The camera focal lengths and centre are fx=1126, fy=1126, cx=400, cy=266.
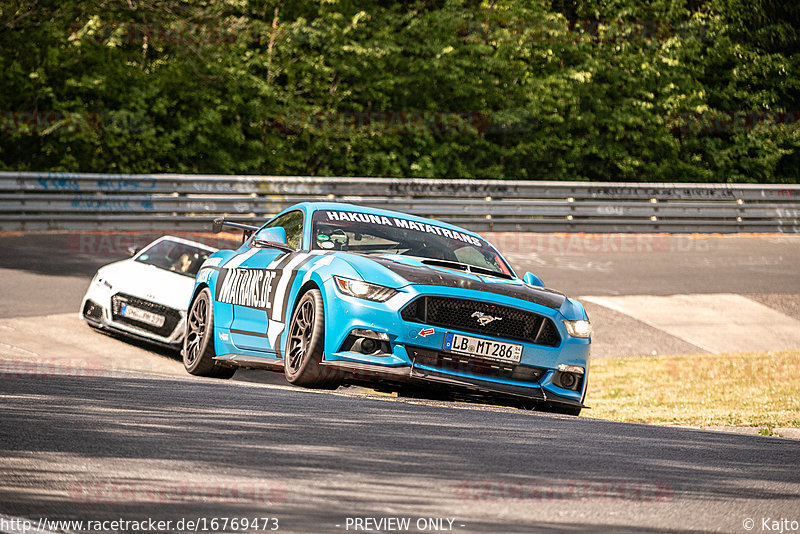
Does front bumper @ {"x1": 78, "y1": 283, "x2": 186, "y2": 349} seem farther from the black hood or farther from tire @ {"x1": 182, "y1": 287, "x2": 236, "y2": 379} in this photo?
the black hood

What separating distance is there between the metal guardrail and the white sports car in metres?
7.64

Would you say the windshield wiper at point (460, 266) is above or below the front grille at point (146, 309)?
above

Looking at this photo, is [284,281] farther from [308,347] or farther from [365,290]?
[365,290]

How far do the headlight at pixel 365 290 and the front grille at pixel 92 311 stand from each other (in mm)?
5426

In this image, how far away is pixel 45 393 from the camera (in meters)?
7.11

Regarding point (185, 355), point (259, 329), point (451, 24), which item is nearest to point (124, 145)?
point (451, 24)

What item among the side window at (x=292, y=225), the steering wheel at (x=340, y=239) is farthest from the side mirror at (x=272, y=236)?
the steering wheel at (x=340, y=239)

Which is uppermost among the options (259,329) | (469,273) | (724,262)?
(469,273)

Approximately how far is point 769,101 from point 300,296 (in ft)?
85.6

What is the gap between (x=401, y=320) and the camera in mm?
7711

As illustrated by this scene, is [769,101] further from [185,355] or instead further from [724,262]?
[185,355]

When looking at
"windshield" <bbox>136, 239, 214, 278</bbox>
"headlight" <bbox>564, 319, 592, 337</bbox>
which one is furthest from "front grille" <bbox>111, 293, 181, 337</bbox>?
"headlight" <bbox>564, 319, 592, 337</bbox>

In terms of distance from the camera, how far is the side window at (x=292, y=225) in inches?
365

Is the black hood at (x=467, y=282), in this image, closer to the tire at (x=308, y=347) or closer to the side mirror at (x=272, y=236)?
the tire at (x=308, y=347)
